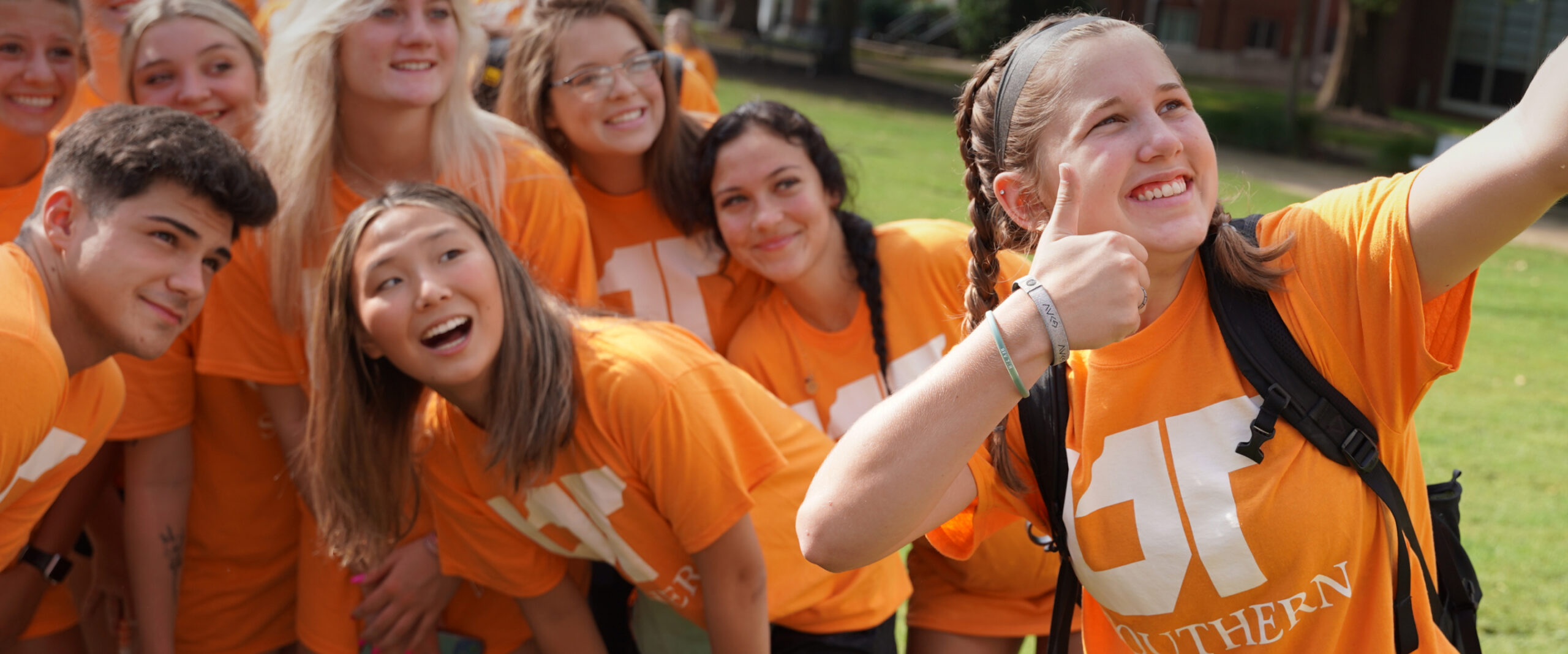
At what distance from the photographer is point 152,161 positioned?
9.36ft

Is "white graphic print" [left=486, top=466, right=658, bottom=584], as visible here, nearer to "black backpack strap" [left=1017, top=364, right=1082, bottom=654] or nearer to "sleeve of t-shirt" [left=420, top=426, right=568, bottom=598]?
"sleeve of t-shirt" [left=420, top=426, right=568, bottom=598]

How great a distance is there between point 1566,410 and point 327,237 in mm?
7552

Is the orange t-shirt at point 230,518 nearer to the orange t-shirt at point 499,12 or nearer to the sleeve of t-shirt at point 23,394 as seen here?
the sleeve of t-shirt at point 23,394

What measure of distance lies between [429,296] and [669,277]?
1129 mm

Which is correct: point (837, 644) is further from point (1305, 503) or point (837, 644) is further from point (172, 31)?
point (172, 31)

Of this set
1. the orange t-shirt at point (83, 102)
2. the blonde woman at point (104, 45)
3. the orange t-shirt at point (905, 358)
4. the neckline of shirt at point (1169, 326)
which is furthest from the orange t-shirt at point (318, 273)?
the neckline of shirt at point (1169, 326)

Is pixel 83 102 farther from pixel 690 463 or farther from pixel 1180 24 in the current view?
pixel 1180 24

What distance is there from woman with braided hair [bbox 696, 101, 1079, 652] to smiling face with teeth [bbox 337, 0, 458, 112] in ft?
2.87

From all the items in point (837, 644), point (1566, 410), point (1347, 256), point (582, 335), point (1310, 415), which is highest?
point (1347, 256)

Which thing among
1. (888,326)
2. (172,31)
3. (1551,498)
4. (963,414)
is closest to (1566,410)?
(1551,498)

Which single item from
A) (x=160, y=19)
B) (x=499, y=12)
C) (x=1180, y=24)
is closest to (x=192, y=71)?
(x=160, y=19)

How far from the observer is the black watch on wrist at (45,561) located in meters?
3.35

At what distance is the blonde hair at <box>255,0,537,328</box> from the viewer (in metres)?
Result: 3.37

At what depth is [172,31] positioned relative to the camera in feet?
12.0
